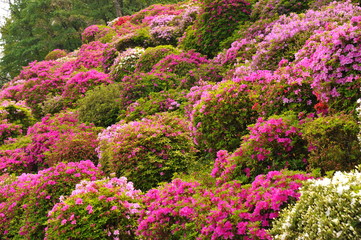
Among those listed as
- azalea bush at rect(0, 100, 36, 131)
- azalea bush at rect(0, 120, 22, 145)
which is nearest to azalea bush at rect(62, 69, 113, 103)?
azalea bush at rect(0, 100, 36, 131)

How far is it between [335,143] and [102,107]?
8172 mm

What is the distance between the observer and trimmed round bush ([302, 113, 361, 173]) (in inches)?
151

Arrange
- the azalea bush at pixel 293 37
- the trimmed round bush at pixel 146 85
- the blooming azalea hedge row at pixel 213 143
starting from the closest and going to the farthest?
the blooming azalea hedge row at pixel 213 143 < the azalea bush at pixel 293 37 < the trimmed round bush at pixel 146 85

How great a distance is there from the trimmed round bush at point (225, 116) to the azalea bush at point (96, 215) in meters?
2.12

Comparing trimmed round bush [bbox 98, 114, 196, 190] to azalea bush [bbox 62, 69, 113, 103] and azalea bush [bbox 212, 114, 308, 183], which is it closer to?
azalea bush [bbox 212, 114, 308, 183]

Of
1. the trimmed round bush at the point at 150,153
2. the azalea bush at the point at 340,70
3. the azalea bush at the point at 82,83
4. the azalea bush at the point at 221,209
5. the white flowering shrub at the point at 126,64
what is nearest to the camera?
the azalea bush at the point at 221,209

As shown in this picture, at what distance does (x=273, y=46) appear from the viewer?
7.36 meters

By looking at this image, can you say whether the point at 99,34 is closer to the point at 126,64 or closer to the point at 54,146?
the point at 126,64

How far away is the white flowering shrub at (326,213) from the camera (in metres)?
2.46

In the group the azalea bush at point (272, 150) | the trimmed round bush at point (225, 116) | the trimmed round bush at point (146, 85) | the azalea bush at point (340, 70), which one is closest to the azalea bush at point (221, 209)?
the azalea bush at point (272, 150)

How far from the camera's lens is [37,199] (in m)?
6.17

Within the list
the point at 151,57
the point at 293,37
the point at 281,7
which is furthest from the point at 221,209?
the point at 151,57

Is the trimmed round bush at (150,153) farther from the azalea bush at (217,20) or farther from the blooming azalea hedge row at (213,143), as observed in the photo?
the azalea bush at (217,20)

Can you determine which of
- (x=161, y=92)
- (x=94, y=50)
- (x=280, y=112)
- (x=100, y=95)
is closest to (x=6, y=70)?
(x=94, y=50)
